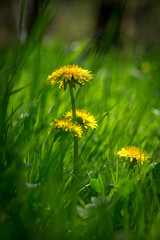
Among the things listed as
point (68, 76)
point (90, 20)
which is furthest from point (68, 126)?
point (90, 20)

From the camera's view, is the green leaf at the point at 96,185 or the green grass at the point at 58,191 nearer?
the green grass at the point at 58,191

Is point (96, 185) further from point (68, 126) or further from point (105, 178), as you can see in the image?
point (68, 126)

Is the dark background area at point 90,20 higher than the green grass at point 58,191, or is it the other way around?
the dark background area at point 90,20

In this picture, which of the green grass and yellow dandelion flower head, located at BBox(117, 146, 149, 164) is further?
yellow dandelion flower head, located at BBox(117, 146, 149, 164)

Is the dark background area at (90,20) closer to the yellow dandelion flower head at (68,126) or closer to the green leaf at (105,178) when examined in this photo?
the yellow dandelion flower head at (68,126)

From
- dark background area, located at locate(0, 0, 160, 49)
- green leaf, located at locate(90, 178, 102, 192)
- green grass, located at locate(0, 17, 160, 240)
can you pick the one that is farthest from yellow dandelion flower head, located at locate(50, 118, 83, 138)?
dark background area, located at locate(0, 0, 160, 49)

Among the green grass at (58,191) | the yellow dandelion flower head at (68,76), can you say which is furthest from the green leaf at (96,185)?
the yellow dandelion flower head at (68,76)

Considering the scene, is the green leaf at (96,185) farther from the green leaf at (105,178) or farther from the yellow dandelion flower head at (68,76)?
the yellow dandelion flower head at (68,76)

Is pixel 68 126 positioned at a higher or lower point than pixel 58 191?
higher

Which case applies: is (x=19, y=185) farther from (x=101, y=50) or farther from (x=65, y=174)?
(x=101, y=50)

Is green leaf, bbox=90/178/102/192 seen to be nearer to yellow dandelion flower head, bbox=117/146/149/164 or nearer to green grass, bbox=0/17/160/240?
green grass, bbox=0/17/160/240

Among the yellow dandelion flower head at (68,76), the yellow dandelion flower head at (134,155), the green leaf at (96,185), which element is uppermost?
the yellow dandelion flower head at (68,76)

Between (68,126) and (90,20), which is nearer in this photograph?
(68,126)

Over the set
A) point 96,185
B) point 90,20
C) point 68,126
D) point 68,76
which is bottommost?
point 96,185
